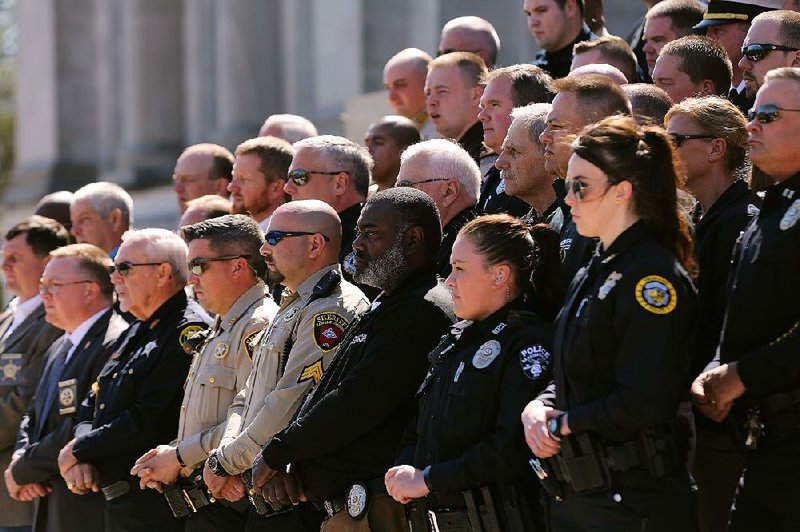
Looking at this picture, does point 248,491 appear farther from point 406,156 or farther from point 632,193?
point 632,193

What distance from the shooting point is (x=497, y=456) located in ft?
16.4

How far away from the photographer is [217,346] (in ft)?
22.8

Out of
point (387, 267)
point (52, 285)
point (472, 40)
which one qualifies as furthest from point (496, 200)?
point (52, 285)

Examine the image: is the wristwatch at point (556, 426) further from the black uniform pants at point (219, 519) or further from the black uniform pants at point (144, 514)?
the black uniform pants at point (144, 514)

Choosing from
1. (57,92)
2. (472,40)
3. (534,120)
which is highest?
(472,40)

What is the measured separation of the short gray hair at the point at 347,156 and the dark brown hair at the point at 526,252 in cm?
218

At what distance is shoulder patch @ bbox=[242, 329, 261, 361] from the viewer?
22.5 ft

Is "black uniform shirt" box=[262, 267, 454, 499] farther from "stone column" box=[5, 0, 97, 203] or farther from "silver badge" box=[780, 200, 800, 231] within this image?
"stone column" box=[5, 0, 97, 203]

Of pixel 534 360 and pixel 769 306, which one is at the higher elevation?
pixel 769 306

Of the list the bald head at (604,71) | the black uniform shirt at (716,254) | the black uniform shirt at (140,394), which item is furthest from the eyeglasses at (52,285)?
the black uniform shirt at (716,254)

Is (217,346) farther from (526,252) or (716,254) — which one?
(716,254)

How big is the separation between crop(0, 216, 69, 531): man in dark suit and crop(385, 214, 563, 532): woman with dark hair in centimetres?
365

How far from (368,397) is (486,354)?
689 millimetres

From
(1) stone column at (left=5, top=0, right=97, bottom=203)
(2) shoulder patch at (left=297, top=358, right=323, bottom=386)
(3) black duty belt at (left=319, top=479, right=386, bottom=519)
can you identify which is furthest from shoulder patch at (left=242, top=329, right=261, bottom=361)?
(1) stone column at (left=5, top=0, right=97, bottom=203)
